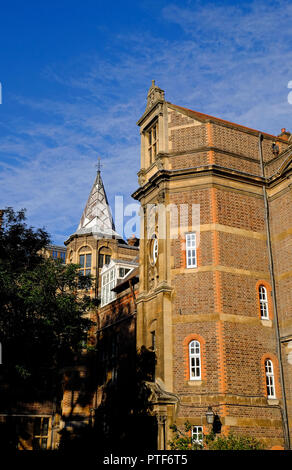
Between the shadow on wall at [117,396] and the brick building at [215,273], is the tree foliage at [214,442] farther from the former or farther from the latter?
the shadow on wall at [117,396]

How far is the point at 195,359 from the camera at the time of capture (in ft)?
74.7

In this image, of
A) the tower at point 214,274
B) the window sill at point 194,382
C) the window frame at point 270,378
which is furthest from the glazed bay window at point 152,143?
the window frame at point 270,378

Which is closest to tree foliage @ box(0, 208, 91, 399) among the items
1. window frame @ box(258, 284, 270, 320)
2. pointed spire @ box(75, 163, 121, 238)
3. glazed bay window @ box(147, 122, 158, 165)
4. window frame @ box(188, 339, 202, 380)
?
window frame @ box(188, 339, 202, 380)

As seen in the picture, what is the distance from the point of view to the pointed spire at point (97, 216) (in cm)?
5047

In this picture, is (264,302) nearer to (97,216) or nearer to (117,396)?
(117,396)

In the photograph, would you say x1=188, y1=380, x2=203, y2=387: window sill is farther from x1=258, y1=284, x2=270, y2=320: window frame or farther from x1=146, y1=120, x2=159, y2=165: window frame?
x1=146, y1=120, x2=159, y2=165: window frame

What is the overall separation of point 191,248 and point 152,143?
715 cm

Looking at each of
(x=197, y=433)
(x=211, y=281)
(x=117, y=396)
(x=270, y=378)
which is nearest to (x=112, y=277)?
(x=117, y=396)

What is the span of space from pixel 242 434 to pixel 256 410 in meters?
1.26

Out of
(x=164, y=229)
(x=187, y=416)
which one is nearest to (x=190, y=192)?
(x=164, y=229)

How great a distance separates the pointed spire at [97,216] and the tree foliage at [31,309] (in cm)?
2128

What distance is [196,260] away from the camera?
24438 millimetres

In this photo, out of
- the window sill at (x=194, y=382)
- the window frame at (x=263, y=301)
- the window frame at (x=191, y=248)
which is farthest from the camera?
the window frame at (x=191, y=248)
